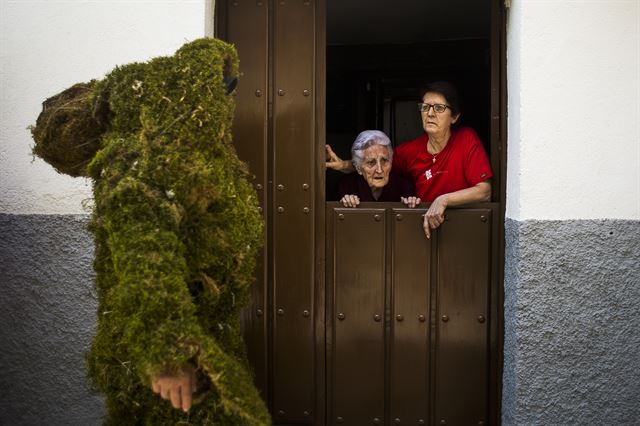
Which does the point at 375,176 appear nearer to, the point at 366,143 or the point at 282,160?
the point at 366,143

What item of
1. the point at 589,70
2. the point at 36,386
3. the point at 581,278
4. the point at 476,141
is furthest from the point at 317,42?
the point at 36,386

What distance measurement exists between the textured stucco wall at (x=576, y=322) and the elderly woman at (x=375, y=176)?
0.85 metres

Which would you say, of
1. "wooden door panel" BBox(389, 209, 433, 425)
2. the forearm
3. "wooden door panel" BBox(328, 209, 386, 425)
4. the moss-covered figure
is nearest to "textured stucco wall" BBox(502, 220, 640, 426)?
the forearm

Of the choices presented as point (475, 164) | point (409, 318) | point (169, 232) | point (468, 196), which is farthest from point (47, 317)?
point (475, 164)

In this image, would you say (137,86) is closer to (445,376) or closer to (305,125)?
(305,125)

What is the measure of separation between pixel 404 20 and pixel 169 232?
4352 millimetres

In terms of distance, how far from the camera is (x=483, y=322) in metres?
3.49

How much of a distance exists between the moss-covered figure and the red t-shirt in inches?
63.4

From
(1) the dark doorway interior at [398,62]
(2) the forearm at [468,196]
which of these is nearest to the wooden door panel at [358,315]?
(2) the forearm at [468,196]

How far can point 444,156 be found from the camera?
3709mm

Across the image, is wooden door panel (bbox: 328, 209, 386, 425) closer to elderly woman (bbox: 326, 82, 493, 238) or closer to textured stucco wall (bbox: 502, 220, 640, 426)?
elderly woman (bbox: 326, 82, 493, 238)

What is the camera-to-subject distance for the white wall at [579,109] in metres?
3.17

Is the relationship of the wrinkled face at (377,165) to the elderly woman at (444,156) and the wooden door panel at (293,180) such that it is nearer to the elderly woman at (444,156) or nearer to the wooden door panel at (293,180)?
the elderly woman at (444,156)

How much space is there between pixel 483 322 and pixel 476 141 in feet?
3.41
